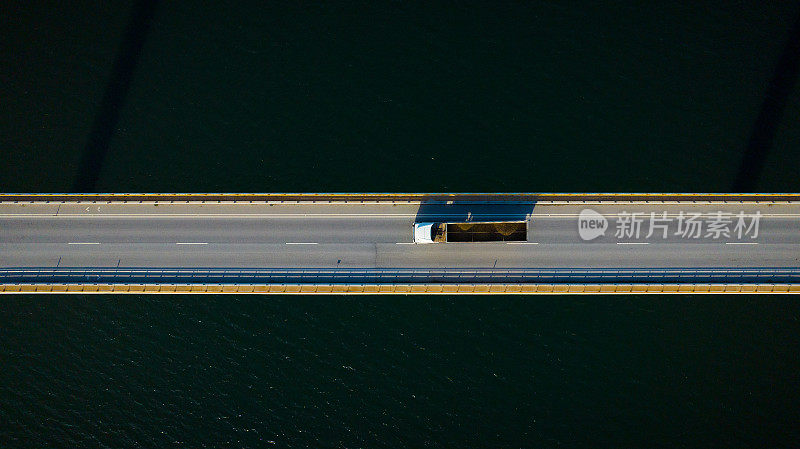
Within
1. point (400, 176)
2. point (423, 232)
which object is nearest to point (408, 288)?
point (423, 232)

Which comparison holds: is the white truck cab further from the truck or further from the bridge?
the bridge

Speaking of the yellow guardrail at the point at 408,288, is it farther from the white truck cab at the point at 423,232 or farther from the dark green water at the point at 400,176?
the white truck cab at the point at 423,232

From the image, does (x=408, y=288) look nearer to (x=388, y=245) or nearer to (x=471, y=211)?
(x=388, y=245)

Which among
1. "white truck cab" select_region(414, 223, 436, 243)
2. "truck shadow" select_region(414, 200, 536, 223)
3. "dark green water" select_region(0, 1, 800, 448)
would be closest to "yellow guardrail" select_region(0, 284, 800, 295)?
"dark green water" select_region(0, 1, 800, 448)
